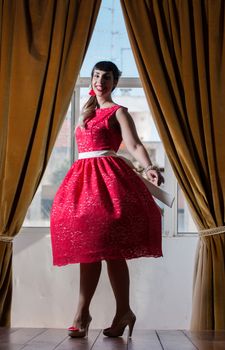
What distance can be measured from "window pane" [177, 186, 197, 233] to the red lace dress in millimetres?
965

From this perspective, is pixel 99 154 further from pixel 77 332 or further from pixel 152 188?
pixel 77 332

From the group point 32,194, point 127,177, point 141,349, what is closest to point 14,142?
point 32,194

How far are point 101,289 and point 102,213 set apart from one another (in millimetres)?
1049

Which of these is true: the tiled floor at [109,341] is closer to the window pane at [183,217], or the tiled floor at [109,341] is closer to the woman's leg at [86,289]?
the woman's leg at [86,289]

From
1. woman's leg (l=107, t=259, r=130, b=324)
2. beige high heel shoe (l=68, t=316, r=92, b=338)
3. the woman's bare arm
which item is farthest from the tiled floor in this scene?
the woman's bare arm

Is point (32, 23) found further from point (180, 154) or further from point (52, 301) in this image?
point (52, 301)

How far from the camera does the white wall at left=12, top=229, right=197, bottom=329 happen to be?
133 inches

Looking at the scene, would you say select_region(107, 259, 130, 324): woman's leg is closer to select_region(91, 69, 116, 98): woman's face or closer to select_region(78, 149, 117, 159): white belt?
select_region(78, 149, 117, 159): white belt

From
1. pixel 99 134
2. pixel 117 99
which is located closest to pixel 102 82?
pixel 99 134

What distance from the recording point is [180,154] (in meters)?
3.29

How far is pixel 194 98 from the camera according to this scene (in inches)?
132

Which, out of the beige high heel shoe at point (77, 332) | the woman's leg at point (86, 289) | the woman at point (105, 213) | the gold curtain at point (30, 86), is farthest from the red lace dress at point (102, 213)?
the gold curtain at point (30, 86)

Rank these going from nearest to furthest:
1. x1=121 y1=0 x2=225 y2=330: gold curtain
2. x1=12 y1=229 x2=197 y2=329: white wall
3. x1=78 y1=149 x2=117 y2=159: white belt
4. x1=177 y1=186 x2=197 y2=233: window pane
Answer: x1=78 y1=149 x2=117 y2=159: white belt < x1=121 y1=0 x2=225 y2=330: gold curtain < x1=12 y1=229 x2=197 y2=329: white wall < x1=177 y1=186 x2=197 y2=233: window pane

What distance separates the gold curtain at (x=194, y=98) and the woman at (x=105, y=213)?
25.7 inches
